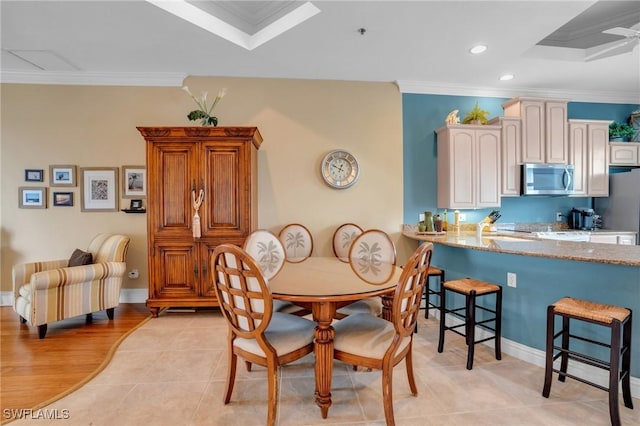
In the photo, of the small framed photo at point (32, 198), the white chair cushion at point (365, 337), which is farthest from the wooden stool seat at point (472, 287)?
the small framed photo at point (32, 198)

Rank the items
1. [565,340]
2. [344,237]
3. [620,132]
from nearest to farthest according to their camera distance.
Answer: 1. [565,340]
2. [344,237]
3. [620,132]

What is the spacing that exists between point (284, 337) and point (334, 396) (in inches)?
23.1

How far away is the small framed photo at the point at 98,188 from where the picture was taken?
363 centimetres

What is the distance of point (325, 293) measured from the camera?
1.56 metres

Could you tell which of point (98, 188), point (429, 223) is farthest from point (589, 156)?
point (98, 188)

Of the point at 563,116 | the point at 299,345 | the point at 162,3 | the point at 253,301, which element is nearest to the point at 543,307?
the point at 299,345

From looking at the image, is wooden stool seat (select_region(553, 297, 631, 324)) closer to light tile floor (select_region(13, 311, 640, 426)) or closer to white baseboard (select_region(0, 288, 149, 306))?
light tile floor (select_region(13, 311, 640, 426))

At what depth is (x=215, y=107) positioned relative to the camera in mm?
3727

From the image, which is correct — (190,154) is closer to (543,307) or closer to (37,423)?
(37,423)

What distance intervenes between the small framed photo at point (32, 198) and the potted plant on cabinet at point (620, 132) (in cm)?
773

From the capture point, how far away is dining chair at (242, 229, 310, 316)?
7.41ft

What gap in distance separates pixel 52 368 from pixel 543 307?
12.3ft

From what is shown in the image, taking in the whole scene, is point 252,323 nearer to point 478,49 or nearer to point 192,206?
point 192,206

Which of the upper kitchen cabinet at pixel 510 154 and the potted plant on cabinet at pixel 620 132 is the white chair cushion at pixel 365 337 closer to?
the upper kitchen cabinet at pixel 510 154
